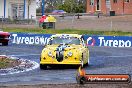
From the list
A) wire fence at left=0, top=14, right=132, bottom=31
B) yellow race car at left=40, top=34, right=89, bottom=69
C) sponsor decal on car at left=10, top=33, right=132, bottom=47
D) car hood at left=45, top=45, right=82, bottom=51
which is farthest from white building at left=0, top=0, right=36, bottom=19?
yellow race car at left=40, top=34, right=89, bottom=69

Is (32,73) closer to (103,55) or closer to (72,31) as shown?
(103,55)

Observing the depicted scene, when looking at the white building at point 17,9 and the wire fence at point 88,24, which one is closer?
the wire fence at point 88,24

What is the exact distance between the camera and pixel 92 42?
35.2 m

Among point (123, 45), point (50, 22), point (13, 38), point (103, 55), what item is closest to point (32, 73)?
point (103, 55)

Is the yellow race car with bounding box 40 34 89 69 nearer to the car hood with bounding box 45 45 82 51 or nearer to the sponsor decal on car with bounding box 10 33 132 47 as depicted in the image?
the car hood with bounding box 45 45 82 51

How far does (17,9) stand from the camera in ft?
216

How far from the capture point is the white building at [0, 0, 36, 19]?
65062mm

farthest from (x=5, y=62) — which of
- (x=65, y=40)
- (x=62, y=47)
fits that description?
(x=65, y=40)

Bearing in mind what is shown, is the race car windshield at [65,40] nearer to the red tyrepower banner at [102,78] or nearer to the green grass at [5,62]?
the green grass at [5,62]

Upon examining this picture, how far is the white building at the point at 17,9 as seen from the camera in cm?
6506

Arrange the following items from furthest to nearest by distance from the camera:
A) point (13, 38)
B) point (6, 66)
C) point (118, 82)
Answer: point (13, 38), point (6, 66), point (118, 82)

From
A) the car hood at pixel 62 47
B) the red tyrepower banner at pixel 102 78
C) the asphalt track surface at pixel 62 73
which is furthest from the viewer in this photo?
the car hood at pixel 62 47

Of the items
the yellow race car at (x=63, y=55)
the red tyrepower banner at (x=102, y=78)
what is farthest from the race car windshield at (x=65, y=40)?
the red tyrepower banner at (x=102, y=78)

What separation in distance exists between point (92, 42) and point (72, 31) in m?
6.77
